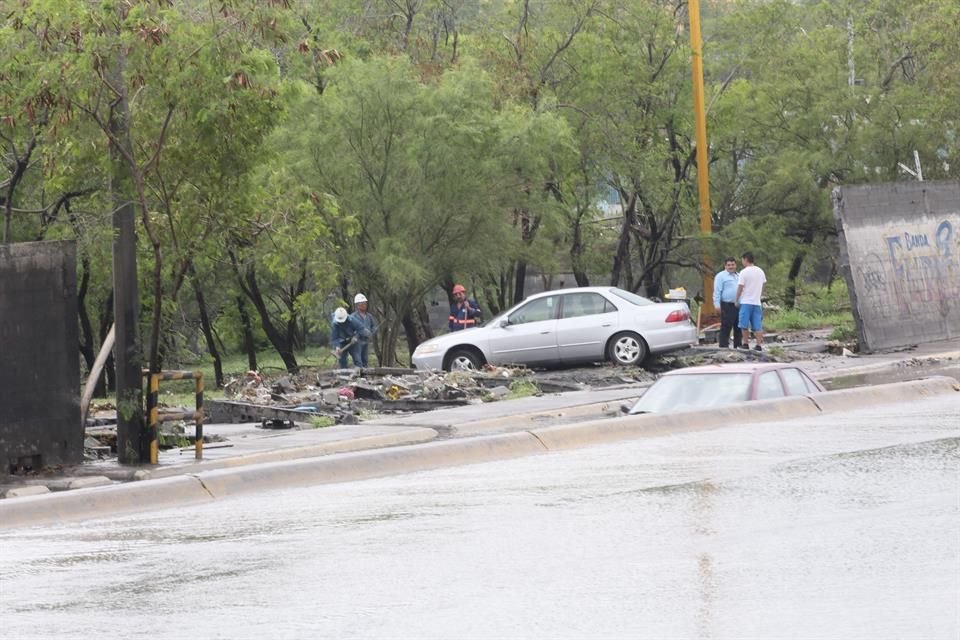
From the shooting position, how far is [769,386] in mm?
16844

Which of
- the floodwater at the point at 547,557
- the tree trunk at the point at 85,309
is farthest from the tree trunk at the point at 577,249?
the floodwater at the point at 547,557

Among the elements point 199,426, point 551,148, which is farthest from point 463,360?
point 199,426

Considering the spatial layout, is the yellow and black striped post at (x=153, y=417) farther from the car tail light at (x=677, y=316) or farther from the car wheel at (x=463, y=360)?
the car tail light at (x=677, y=316)

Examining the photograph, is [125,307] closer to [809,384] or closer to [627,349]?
[809,384]

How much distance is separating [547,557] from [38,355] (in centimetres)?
780

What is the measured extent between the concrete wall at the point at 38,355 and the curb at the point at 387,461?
7.97 feet

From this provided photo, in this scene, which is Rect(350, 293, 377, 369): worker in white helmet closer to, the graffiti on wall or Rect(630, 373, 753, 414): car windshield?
the graffiti on wall

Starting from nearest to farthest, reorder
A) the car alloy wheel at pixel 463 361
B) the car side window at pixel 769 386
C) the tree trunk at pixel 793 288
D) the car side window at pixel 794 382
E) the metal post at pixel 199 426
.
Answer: the metal post at pixel 199 426, the car side window at pixel 769 386, the car side window at pixel 794 382, the car alloy wheel at pixel 463 361, the tree trunk at pixel 793 288

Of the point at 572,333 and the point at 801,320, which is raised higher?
the point at 801,320

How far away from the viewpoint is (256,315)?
49.4m

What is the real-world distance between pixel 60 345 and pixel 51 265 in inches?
30.3

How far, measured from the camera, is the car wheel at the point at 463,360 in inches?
1044

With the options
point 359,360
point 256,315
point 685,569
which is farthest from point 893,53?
point 685,569

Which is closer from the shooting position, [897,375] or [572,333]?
[897,375]
